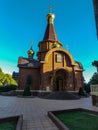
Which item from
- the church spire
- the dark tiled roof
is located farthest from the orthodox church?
the church spire

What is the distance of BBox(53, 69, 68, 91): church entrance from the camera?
2377cm

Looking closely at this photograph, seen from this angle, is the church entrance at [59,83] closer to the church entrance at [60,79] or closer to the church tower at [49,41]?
the church entrance at [60,79]

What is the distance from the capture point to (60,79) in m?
24.4

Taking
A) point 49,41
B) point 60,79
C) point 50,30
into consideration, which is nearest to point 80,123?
point 60,79

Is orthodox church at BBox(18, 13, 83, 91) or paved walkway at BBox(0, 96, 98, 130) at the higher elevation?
orthodox church at BBox(18, 13, 83, 91)

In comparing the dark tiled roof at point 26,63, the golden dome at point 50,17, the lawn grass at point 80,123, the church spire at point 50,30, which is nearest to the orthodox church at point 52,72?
the dark tiled roof at point 26,63

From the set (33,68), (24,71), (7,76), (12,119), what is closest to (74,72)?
(33,68)

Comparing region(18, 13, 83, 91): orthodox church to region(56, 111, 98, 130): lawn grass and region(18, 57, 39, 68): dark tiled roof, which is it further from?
region(56, 111, 98, 130): lawn grass

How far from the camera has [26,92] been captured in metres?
20.8

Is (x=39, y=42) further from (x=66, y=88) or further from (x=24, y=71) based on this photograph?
(x=66, y=88)

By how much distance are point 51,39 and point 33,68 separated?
26.9 ft

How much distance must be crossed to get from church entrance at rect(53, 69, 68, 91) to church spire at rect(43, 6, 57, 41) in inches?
350

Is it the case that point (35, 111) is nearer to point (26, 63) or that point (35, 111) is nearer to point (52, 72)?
point (52, 72)

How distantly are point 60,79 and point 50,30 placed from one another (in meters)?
12.6
